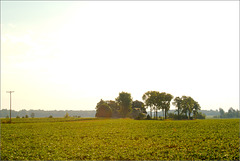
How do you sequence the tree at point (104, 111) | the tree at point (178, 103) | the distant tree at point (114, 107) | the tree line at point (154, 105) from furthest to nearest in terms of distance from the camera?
the distant tree at point (114, 107) → the tree at point (104, 111) → the tree at point (178, 103) → the tree line at point (154, 105)

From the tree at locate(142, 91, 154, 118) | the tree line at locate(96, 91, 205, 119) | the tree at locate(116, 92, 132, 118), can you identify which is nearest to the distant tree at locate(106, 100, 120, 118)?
the tree line at locate(96, 91, 205, 119)

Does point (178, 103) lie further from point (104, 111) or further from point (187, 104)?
point (104, 111)

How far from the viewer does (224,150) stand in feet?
75.0

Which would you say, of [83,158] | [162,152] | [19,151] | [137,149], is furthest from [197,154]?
[19,151]

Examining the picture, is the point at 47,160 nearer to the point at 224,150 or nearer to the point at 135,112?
the point at 224,150

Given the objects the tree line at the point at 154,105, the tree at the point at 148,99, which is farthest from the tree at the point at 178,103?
the tree at the point at 148,99

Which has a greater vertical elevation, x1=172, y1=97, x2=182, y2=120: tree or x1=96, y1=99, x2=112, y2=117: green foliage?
x1=172, y1=97, x2=182, y2=120: tree

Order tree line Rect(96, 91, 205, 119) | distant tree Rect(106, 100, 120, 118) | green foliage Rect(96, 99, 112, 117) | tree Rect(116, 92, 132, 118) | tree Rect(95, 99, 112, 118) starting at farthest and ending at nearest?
distant tree Rect(106, 100, 120, 118) < tree Rect(116, 92, 132, 118) < green foliage Rect(96, 99, 112, 117) < tree Rect(95, 99, 112, 118) < tree line Rect(96, 91, 205, 119)

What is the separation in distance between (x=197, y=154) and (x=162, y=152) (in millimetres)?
3768

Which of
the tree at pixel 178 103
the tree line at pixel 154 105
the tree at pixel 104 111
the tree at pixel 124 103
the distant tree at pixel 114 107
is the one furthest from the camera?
the distant tree at pixel 114 107

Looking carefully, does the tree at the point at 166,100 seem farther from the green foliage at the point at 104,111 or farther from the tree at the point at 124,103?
the green foliage at the point at 104,111

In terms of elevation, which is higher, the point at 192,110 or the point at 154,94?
the point at 154,94

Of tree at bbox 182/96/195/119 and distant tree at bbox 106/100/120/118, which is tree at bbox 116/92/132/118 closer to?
distant tree at bbox 106/100/120/118

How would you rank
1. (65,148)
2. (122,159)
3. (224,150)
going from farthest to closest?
(65,148) → (224,150) → (122,159)
